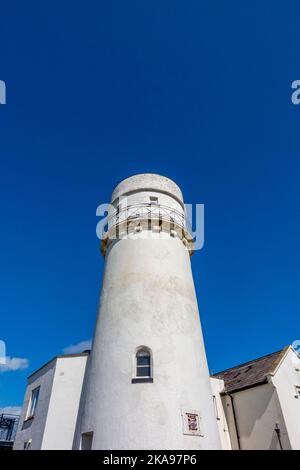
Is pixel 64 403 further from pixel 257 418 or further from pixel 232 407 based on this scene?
pixel 257 418

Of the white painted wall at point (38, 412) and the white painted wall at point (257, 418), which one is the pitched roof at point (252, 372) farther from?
the white painted wall at point (38, 412)

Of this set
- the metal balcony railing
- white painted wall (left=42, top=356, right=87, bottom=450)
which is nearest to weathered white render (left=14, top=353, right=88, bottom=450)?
white painted wall (left=42, top=356, right=87, bottom=450)

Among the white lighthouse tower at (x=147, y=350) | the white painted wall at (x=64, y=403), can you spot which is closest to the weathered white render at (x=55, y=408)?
the white painted wall at (x=64, y=403)

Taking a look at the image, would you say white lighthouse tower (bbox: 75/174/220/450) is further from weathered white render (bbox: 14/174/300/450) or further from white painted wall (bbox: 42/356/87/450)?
white painted wall (bbox: 42/356/87/450)

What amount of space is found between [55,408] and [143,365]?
624 cm

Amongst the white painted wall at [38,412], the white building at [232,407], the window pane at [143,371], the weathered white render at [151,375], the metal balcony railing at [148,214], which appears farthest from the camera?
the metal balcony railing at [148,214]

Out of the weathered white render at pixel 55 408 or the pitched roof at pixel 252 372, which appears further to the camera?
the pitched roof at pixel 252 372

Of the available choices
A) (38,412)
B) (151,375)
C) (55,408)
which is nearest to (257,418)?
(151,375)

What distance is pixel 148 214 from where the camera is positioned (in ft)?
63.4

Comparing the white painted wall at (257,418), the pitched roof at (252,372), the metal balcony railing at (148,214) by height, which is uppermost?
the metal balcony railing at (148,214)

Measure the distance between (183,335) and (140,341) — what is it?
209 centimetres

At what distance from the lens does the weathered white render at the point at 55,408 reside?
51.6 feet

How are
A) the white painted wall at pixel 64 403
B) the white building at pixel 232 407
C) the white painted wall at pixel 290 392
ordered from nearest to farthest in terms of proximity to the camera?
the white painted wall at pixel 64 403, the white building at pixel 232 407, the white painted wall at pixel 290 392
